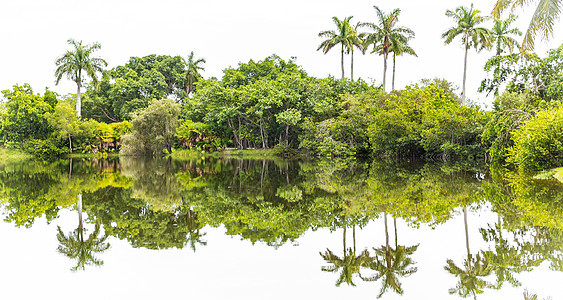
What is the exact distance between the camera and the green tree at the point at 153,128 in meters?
40.1

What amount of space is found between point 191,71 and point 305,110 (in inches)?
1022

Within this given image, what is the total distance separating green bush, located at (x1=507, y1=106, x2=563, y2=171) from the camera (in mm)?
14578

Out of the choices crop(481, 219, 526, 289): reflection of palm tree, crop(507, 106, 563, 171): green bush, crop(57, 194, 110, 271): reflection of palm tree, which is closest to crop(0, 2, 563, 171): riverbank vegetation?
crop(507, 106, 563, 171): green bush

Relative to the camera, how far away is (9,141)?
39.9 metres

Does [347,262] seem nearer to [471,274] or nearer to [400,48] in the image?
[471,274]

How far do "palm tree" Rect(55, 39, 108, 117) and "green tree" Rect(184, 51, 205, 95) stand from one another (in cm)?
1293

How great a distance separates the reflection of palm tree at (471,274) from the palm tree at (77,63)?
147 ft

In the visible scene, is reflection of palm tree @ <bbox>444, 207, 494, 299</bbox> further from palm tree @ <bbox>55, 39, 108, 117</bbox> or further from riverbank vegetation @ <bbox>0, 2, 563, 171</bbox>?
palm tree @ <bbox>55, 39, 108, 117</bbox>

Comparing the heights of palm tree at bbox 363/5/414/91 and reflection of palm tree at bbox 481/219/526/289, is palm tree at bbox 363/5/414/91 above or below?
above

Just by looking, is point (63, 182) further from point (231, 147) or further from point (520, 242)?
point (231, 147)

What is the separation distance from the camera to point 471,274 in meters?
4.90

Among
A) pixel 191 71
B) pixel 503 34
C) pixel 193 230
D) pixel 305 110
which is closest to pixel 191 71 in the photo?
pixel 191 71

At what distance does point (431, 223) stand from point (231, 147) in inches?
1524

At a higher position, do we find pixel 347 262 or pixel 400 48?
pixel 400 48
